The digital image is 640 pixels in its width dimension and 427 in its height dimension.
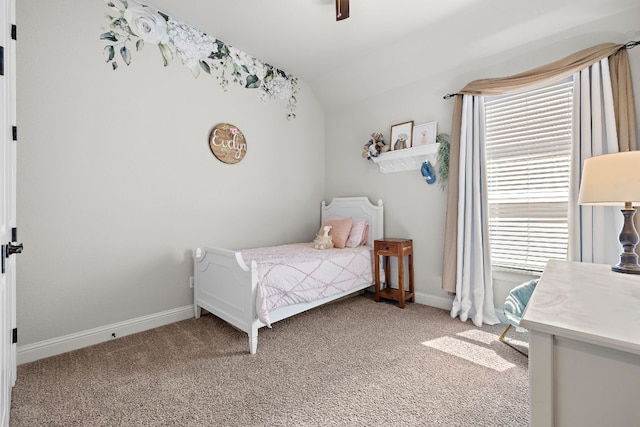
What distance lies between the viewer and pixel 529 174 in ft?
8.43

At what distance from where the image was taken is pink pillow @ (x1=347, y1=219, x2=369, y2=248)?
11.2ft

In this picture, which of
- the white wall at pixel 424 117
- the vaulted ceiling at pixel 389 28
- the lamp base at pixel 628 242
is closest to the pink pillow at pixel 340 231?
the white wall at pixel 424 117

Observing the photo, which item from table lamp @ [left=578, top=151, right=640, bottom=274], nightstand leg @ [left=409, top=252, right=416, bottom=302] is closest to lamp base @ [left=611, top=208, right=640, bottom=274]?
table lamp @ [left=578, top=151, right=640, bottom=274]

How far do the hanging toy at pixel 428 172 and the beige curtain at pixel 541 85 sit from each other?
0.72 feet

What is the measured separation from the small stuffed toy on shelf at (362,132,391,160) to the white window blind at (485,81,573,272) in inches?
41.3

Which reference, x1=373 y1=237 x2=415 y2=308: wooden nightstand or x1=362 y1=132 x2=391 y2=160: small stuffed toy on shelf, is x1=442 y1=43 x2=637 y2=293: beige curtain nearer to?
x1=373 y1=237 x2=415 y2=308: wooden nightstand

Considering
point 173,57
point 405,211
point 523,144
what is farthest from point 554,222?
point 173,57

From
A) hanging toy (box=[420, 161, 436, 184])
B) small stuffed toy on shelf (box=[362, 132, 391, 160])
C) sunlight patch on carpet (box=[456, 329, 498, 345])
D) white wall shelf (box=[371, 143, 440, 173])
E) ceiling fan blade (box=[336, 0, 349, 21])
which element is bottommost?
sunlight patch on carpet (box=[456, 329, 498, 345])

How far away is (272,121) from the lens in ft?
11.8

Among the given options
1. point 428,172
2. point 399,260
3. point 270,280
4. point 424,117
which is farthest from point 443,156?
point 270,280

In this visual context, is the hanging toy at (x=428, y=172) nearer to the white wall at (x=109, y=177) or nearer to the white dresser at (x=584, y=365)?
the white wall at (x=109, y=177)

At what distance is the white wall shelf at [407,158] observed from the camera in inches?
120

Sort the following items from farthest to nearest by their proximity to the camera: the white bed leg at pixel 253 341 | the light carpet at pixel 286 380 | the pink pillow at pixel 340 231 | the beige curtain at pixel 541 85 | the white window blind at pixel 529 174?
1. the pink pillow at pixel 340 231
2. the white window blind at pixel 529 174
3. the white bed leg at pixel 253 341
4. the beige curtain at pixel 541 85
5. the light carpet at pixel 286 380

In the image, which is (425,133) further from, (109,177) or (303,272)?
(109,177)
